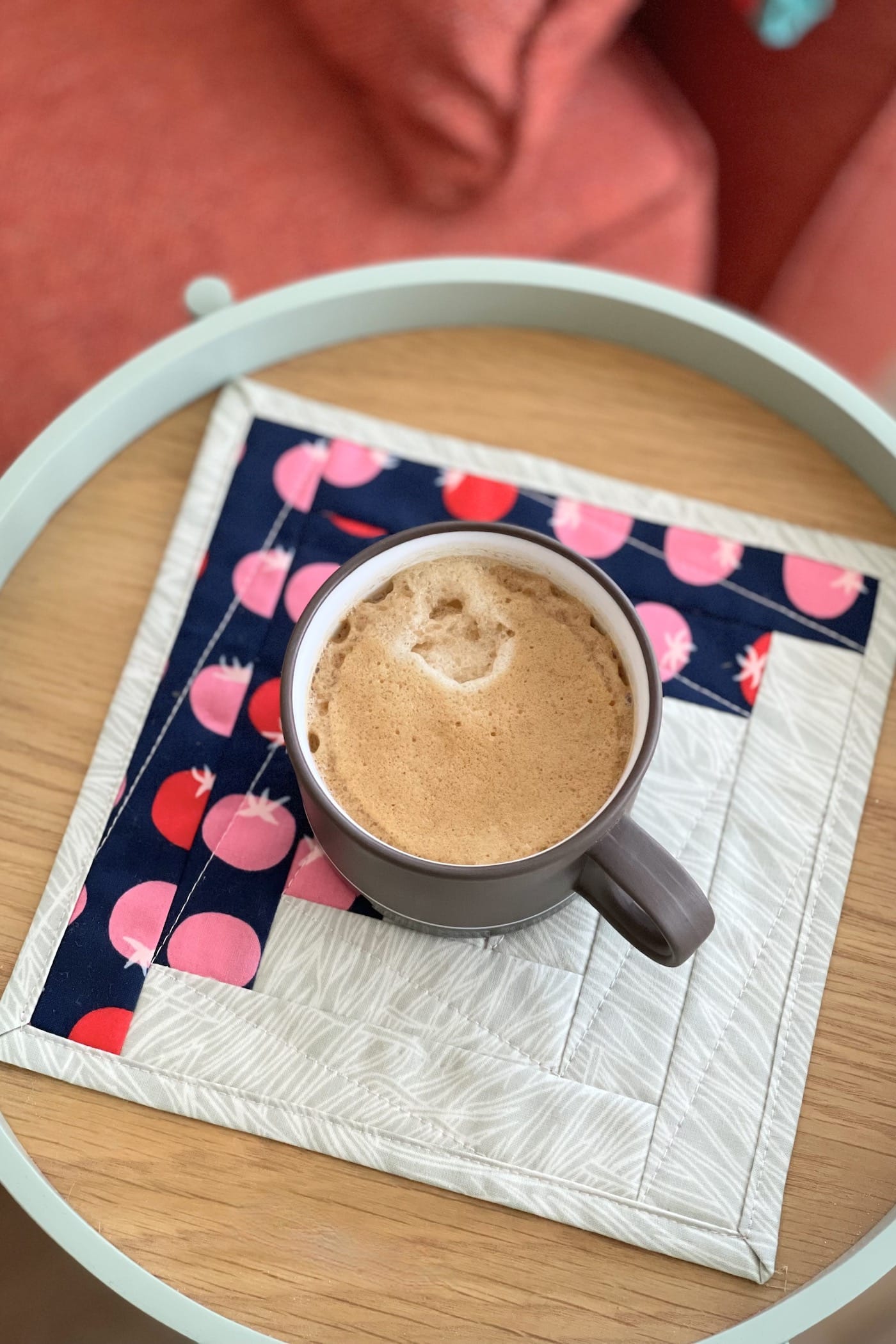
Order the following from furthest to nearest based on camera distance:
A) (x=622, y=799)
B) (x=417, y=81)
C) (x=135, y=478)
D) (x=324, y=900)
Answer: (x=417, y=81), (x=135, y=478), (x=324, y=900), (x=622, y=799)

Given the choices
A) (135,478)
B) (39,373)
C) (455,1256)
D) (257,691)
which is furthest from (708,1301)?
(39,373)

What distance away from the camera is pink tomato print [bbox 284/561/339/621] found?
752 mm

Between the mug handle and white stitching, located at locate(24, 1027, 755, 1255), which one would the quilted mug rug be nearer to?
white stitching, located at locate(24, 1027, 755, 1255)

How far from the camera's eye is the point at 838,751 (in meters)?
0.72

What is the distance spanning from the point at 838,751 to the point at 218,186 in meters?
0.71

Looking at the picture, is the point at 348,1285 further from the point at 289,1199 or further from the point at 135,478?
the point at 135,478

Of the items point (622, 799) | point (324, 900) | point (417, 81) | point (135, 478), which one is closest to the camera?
point (622, 799)

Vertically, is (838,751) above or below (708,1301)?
above

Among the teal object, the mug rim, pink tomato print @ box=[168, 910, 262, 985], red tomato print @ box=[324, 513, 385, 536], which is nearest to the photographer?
the mug rim

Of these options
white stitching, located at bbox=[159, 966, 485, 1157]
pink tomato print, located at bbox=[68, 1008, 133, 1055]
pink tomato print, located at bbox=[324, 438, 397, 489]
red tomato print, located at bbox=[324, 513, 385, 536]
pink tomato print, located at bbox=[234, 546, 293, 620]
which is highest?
pink tomato print, located at bbox=[324, 438, 397, 489]

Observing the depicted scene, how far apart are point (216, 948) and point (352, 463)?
0.33 m

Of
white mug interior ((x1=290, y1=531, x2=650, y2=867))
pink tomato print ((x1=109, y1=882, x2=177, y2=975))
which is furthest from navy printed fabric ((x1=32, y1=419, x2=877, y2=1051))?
white mug interior ((x1=290, y1=531, x2=650, y2=867))

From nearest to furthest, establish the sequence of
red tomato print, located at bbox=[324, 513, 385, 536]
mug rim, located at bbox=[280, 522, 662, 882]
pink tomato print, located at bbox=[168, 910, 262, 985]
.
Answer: mug rim, located at bbox=[280, 522, 662, 882], pink tomato print, located at bbox=[168, 910, 262, 985], red tomato print, located at bbox=[324, 513, 385, 536]

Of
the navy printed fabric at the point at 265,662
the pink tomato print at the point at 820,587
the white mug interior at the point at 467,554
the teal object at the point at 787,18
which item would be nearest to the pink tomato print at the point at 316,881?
Result: the navy printed fabric at the point at 265,662
